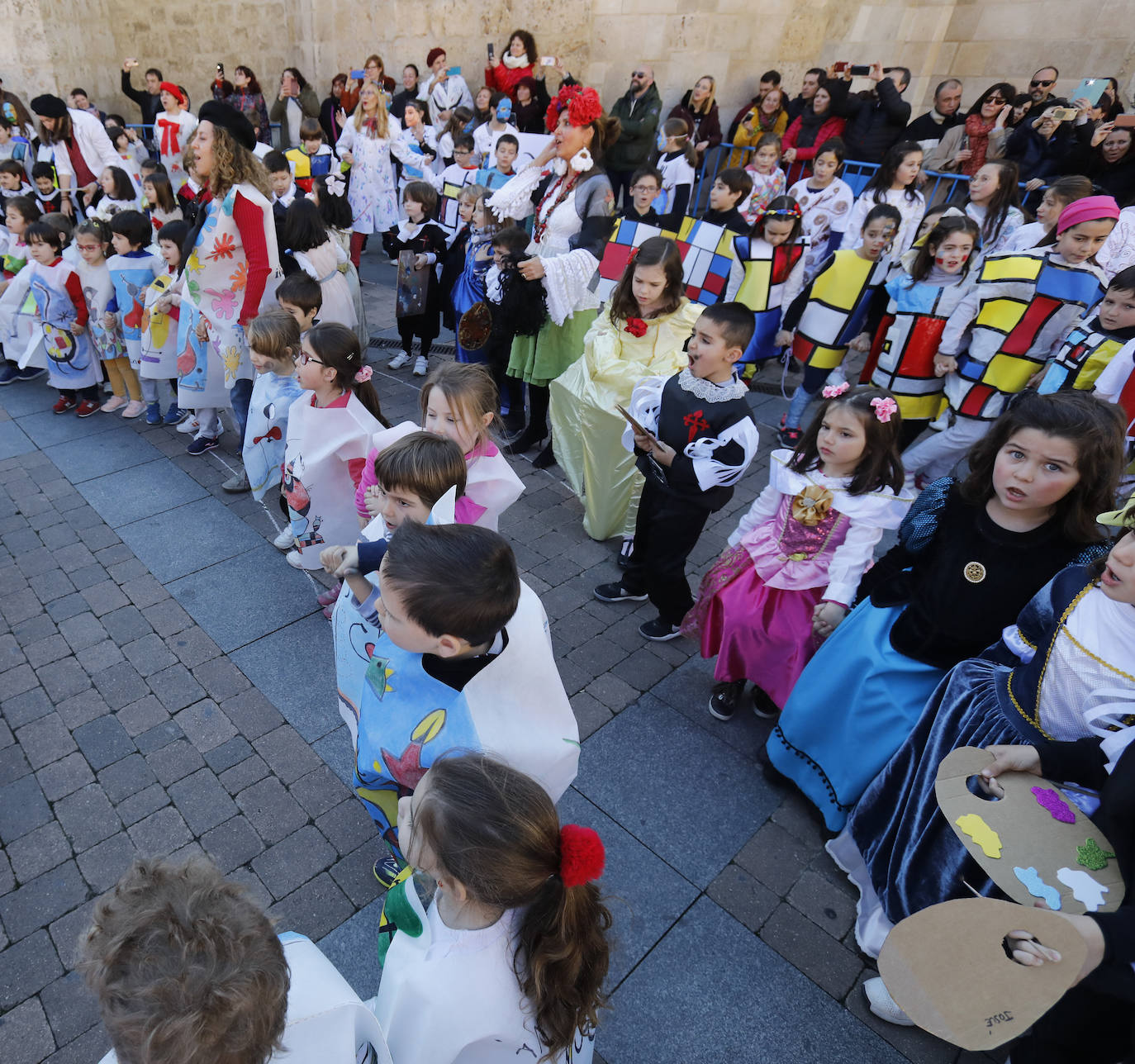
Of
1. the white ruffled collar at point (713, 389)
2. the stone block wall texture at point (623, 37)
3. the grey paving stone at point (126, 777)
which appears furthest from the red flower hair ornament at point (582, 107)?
the stone block wall texture at point (623, 37)

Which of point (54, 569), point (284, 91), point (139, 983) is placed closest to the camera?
point (139, 983)

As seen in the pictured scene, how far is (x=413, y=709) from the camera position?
1.73 meters

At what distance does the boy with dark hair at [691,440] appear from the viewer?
2.94 m

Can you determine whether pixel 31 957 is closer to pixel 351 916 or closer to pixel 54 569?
pixel 351 916

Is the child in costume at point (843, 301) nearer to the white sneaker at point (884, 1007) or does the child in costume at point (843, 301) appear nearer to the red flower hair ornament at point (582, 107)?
the red flower hair ornament at point (582, 107)

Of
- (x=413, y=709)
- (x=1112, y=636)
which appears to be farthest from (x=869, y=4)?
(x=413, y=709)

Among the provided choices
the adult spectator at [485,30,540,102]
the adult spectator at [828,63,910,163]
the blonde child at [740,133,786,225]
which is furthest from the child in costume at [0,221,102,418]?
the adult spectator at [828,63,910,163]

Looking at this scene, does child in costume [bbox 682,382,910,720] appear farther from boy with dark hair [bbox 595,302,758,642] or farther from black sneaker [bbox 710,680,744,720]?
boy with dark hair [bbox 595,302,758,642]

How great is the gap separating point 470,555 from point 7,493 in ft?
13.8

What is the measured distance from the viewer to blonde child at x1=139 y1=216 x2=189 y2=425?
4500 millimetres

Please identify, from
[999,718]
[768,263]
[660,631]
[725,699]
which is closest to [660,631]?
[660,631]

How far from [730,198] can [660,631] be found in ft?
11.3

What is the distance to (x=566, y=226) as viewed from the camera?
4602 millimetres

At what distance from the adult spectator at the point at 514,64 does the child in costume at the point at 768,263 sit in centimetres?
587
